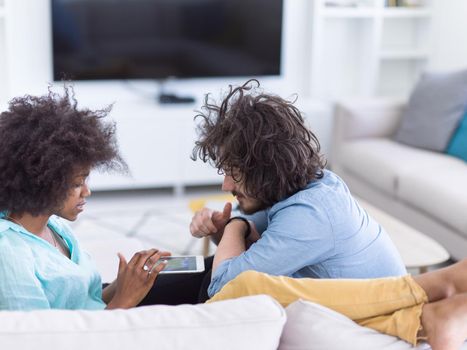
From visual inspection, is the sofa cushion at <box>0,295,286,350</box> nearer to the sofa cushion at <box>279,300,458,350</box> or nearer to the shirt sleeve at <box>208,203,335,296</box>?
the sofa cushion at <box>279,300,458,350</box>

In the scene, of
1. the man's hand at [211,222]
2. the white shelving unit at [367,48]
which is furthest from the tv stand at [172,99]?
the man's hand at [211,222]

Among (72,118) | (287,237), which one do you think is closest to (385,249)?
(287,237)

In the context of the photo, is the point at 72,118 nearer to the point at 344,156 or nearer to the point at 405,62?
the point at 344,156

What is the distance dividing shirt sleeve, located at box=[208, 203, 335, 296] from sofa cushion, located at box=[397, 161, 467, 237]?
1693 mm

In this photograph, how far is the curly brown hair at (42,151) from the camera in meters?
1.54

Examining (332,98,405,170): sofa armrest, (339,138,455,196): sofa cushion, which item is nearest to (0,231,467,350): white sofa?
(339,138,455,196): sofa cushion

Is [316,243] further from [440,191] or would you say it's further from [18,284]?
[440,191]

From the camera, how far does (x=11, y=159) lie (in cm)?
154

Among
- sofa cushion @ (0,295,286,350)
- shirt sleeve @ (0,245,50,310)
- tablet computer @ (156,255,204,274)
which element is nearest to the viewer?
sofa cushion @ (0,295,286,350)

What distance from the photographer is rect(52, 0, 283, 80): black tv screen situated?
169 inches

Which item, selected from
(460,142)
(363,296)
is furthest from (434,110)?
(363,296)

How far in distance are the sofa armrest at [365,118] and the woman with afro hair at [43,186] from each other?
8.79 ft

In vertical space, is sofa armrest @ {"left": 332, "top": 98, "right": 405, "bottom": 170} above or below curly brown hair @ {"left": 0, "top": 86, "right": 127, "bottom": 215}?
below

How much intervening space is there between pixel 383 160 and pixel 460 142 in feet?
1.30
